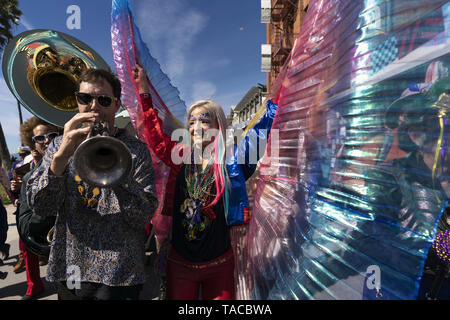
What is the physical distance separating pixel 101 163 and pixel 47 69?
72.3 inches

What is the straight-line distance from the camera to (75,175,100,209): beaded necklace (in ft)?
3.80

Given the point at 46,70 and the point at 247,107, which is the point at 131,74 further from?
the point at 247,107

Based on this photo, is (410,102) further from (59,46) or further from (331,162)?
(59,46)

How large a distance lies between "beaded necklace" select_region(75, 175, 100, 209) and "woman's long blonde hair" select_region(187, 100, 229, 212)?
24.0 inches

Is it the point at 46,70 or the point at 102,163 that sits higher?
the point at 46,70

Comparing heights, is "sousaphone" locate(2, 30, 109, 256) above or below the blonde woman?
above

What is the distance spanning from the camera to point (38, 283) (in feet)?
9.62

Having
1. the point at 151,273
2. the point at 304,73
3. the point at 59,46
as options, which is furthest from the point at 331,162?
the point at 151,273

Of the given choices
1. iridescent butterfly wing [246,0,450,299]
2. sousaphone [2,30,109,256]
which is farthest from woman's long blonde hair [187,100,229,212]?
sousaphone [2,30,109,256]

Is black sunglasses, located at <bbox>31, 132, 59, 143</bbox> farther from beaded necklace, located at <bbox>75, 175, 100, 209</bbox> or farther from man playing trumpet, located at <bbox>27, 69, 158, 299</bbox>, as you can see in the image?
beaded necklace, located at <bbox>75, 175, 100, 209</bbox>

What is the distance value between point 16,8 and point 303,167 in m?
18.8

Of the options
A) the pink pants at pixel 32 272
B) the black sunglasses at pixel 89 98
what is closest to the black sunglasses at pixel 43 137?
the pink pants at pixel 32 272

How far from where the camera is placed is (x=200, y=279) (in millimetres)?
1442

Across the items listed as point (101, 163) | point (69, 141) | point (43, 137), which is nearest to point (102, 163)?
point (101, 163)
